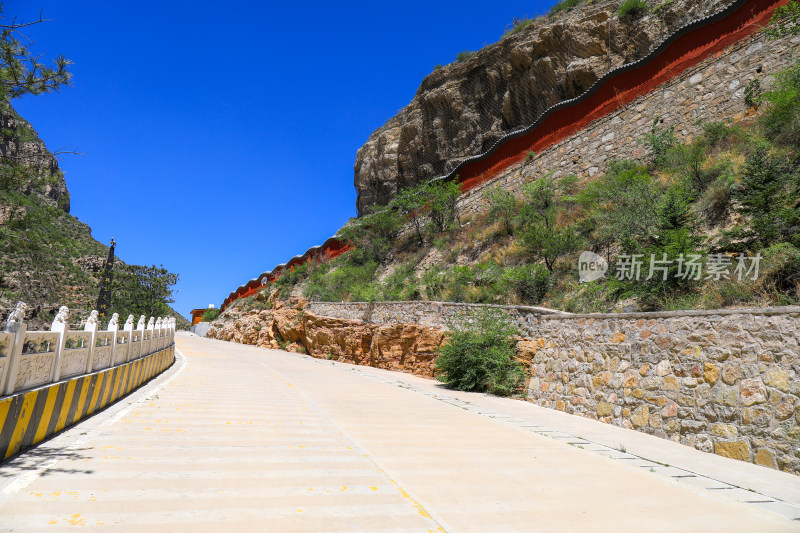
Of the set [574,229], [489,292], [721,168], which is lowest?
[489,292]

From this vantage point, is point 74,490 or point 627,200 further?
point 627,200

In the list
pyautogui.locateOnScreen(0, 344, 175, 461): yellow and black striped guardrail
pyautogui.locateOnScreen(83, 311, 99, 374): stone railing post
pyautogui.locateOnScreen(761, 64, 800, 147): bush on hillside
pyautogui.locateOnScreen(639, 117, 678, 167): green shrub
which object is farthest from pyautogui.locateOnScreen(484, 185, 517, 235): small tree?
pyautogui.locateOnScreen(83, 311, 99, 374): stone railing post

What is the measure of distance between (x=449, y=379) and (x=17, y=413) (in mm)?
9787

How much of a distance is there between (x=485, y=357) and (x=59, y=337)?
914cm

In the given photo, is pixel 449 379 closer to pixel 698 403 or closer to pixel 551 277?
pixel 551 277

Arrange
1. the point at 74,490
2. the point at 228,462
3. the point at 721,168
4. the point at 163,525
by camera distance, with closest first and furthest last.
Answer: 1. the point at 163,525
2. the point at 74,490
3. the point at 228,462
4. the point at 721,168

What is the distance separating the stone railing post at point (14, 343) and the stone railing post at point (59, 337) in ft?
3.49

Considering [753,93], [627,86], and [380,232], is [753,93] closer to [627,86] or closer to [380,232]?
[627,86]

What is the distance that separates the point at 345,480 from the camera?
14.5ft

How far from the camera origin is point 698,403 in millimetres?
6488

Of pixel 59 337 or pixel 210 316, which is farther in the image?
pixel 210 316

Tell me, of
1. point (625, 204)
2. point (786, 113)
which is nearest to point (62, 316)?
point (625, 204)

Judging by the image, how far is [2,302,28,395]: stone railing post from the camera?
493 centimetres

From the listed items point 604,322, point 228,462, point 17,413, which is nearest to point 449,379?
point 604,322
